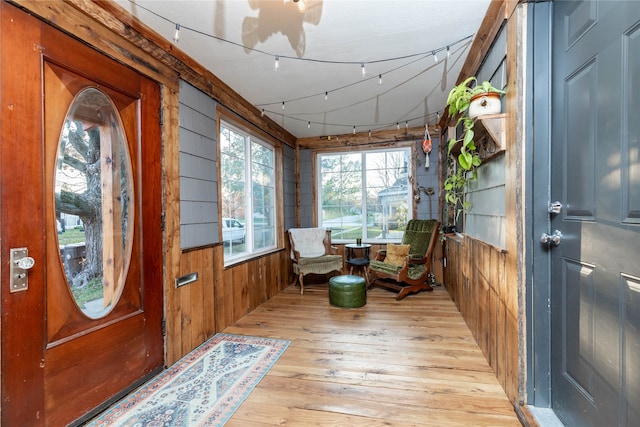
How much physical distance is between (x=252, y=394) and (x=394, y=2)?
2.67 metres

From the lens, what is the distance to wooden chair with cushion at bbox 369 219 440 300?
13.0 feet

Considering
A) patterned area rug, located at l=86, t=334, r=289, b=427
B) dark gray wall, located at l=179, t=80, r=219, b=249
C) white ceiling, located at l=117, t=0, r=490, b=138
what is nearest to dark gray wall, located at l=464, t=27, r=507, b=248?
Answer: white ceiling, located at l=117, t=0, r=490, b=138

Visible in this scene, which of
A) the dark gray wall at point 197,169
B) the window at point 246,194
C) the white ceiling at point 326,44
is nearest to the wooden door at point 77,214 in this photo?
the dark gray wall at point 197,169

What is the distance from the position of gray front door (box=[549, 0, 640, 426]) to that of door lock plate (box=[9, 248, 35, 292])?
101 inches

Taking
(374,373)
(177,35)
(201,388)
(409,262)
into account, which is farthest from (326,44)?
(409,262)

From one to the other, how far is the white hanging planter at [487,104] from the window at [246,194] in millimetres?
2424

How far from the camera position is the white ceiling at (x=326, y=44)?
1.92 metres

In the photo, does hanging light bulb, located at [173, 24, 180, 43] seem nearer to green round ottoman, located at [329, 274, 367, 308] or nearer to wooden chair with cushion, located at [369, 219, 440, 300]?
green round ottoman, located at [329, 274, 367, 308]

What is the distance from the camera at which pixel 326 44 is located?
2.32 meters

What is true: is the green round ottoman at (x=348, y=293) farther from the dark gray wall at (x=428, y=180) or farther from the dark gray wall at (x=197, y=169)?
the dark gray wall at (x=428, y=180)

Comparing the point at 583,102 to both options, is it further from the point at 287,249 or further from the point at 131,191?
the point at 287,249

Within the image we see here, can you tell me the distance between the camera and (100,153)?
1.86 metres

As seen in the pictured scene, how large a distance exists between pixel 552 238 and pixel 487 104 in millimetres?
908

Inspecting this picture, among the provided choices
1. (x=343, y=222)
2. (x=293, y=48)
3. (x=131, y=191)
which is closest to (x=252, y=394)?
(x=131, y=191)
